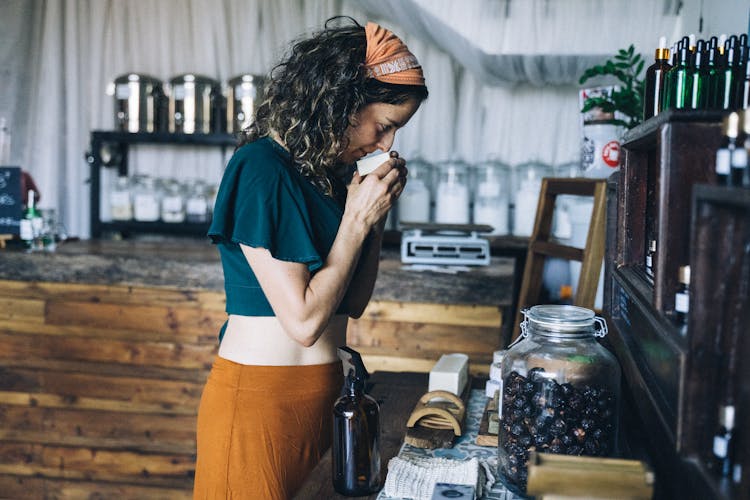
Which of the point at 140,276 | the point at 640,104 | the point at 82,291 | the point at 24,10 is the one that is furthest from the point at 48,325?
the point at 640,104

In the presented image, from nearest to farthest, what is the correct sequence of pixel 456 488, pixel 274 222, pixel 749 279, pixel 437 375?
pixel 749 279, pixel 456 488, pixel 274 222, pixel 437 375

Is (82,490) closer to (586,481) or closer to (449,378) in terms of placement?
(449,378)

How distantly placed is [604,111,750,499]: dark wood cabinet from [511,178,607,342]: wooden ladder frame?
1003mm

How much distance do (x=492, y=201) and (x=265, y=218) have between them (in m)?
2.44

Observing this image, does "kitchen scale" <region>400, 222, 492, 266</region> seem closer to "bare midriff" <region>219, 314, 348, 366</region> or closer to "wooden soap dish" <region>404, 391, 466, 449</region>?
"bare midriff" <region>219, 314, 348, 366</region>

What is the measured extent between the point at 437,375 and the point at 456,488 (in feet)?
1.85

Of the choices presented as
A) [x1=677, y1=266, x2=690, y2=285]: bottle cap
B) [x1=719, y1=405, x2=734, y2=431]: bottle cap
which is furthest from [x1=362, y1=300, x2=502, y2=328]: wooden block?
[x1=719, y1=405, x2=734, y2=431]: bottle cap

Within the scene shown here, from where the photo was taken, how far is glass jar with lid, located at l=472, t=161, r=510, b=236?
147 inches

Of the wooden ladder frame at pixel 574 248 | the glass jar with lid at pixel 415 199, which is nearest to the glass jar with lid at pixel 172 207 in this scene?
the glass jar with lid at pixel 415 199

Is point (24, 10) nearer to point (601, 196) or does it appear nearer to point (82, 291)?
point (82, 291)

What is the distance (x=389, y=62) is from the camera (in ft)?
5.21

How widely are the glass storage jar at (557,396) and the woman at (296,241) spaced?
460mm

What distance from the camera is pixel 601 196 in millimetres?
2232

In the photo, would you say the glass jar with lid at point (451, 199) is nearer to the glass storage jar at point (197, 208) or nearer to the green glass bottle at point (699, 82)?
the glass storage jar at point (197, 208)
